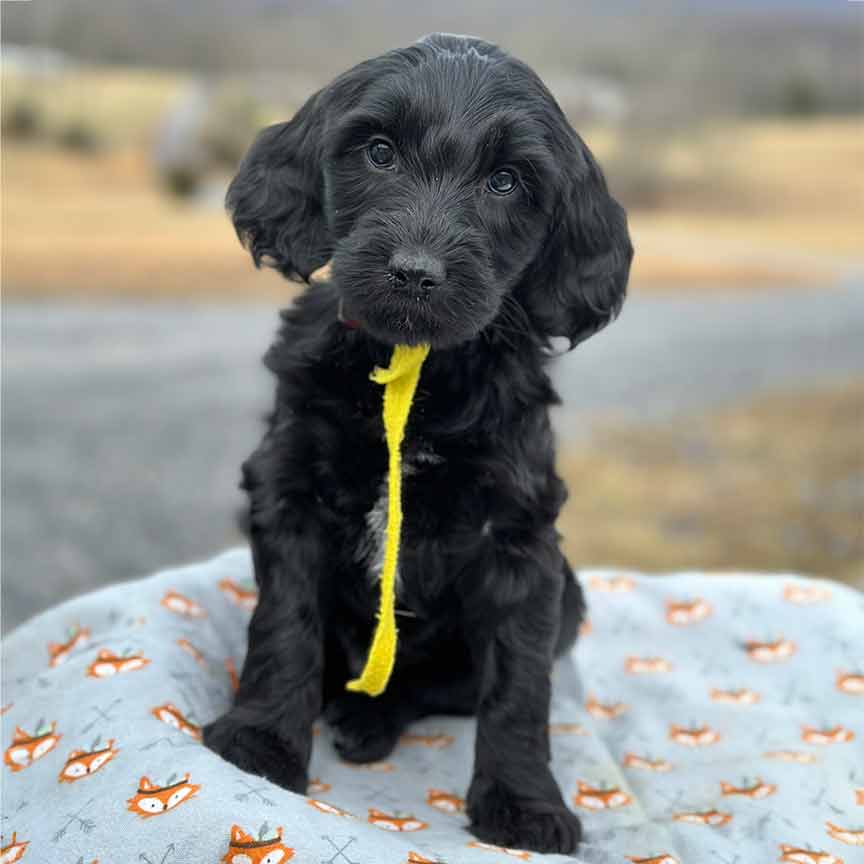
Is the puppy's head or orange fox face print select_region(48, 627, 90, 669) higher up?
the puppy's head

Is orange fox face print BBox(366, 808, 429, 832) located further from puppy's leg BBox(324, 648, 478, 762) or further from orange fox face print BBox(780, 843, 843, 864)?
orange fox face print BBox(780, 843, 843, 864)

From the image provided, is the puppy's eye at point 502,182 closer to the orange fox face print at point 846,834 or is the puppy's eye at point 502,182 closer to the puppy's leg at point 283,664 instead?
the puppy's leg at point 283,664

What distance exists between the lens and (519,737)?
214 cm

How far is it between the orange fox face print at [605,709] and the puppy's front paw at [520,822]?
0.66 m

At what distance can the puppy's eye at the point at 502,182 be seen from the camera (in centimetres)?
199

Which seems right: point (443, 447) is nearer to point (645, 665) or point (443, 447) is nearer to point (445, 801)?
point (445, 801)

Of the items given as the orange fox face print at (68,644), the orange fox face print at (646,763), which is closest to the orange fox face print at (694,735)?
the orange fox face print at (646,763)

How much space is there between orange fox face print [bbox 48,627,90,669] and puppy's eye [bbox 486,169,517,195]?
129 centimetres

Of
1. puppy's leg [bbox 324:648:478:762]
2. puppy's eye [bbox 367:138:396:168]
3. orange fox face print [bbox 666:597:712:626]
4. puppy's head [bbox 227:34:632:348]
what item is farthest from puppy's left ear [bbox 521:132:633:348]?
orange fox face print [bbox 666:597:712:626]

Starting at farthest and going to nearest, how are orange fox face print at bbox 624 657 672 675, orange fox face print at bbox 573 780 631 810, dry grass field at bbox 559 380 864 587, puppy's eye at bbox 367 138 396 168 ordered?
dry grass field at bbox 559 380 864 587 < orange fox face print at bbox 624 657 672 675 < orange fox face print at bbox 573 780 631 810 < puppy's eye at bbox 367 138 396 168

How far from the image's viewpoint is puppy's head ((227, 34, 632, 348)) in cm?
185

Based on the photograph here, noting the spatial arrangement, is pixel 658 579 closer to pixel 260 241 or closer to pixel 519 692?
pixel 519 692

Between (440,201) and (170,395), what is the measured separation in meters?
5.02

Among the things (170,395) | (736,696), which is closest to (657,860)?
(736,696)
